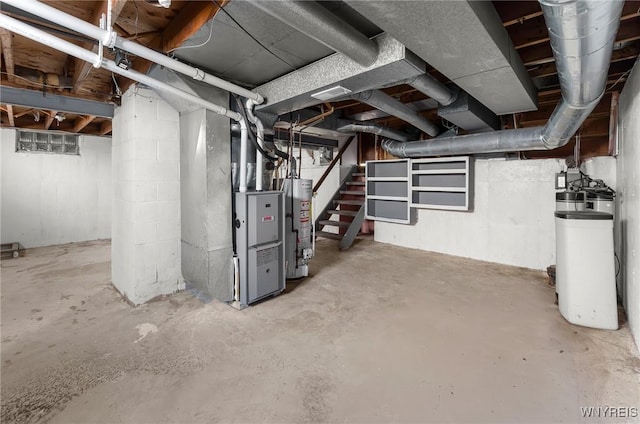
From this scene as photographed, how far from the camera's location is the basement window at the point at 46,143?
16.7 feet

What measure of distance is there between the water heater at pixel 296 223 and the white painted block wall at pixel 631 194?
272 cm

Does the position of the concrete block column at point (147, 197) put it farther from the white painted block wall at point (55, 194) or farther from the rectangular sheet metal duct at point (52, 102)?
the white painted block wall at point (55, 194)

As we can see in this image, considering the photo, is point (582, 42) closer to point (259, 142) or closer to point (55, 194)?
point (259, 142)

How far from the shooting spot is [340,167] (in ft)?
20.0

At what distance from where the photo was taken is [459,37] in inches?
62.4

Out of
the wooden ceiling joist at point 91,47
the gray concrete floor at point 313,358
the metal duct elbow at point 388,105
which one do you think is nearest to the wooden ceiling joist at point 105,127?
the wooden ceiling joist at point 91,47

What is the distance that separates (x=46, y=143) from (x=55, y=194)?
961 mm

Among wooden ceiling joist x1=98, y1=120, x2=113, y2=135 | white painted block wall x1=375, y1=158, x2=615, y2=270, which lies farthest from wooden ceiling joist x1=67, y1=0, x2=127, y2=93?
white painted block wall x1=375, y1=158, x2=615, y2=270

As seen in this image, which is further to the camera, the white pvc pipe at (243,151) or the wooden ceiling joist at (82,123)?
the wooden ceiling joist at (82,123)

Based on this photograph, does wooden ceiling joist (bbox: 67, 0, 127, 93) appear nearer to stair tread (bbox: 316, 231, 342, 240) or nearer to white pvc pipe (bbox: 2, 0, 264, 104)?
white pvc pipe (bbox: 2, 0, 264, 104)

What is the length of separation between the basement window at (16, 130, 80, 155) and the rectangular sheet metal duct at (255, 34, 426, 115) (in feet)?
17.0

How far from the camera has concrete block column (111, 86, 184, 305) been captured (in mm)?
2721

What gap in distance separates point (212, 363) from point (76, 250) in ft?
15.8

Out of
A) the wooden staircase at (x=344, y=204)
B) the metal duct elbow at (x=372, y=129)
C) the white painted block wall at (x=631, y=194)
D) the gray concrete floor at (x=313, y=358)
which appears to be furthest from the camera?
the wooden staircase at (x=344, y=204)
